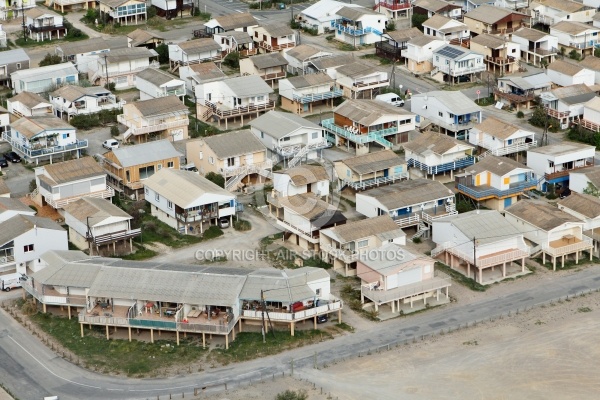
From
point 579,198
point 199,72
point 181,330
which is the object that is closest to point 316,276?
point 181,330

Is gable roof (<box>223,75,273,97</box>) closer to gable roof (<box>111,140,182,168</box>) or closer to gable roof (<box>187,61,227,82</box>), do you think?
gable roof (<box>187,61,227,82</box>)

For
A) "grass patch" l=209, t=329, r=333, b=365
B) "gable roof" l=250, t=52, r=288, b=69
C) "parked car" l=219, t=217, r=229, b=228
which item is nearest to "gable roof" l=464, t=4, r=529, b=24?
"gable roof" l=250, t=52, r=288, b=69

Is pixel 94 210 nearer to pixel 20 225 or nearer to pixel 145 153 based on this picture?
pixel 20 225

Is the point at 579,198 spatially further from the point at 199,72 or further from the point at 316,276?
the point at 199,72

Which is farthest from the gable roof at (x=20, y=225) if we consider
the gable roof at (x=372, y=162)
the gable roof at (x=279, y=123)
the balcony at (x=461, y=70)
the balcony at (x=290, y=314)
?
the balcony at (x=461, y=70)

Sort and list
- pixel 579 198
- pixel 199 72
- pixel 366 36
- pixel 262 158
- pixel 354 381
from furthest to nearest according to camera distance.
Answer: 1. pixel 366 36
2. pixel 199 72
3. pixel 262 158
4. pixel 579 198
5. pixel 354 381

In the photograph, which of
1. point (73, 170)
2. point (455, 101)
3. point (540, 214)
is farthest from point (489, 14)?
point (73, 170)
